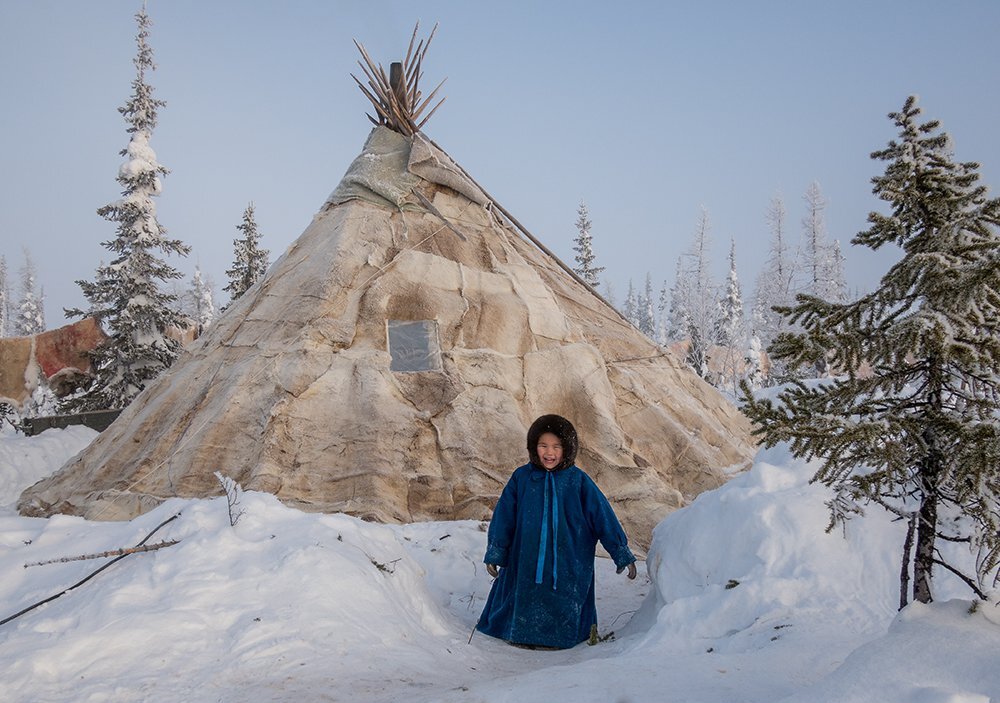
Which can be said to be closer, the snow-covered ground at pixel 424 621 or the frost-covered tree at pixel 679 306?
the snow-covered ground at pixel 424 621

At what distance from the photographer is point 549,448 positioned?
502 cm

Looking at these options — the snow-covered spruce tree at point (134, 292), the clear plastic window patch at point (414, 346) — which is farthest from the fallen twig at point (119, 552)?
the snow-covered spruce tree at point (134, 292)

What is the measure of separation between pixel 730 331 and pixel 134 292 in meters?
30.0

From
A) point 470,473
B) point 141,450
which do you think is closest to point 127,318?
point 141,450

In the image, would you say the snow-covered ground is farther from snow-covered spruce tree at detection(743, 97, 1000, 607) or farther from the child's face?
the child's face

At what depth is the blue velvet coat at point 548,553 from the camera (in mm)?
4898

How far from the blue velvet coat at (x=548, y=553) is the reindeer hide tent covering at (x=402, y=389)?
1942 mm

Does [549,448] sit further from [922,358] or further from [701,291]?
[701,291]

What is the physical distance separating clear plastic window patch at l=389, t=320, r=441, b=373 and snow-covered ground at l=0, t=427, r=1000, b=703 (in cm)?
281

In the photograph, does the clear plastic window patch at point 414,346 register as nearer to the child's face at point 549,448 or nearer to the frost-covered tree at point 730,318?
the child's face at point 549,448

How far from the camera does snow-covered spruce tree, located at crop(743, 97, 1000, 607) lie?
2465mm

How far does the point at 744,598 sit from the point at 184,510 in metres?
3.50

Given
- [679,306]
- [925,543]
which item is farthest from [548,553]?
[679,306]

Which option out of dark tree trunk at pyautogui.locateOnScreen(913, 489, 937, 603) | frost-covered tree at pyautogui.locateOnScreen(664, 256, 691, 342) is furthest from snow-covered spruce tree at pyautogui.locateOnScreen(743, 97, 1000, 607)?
frost-covered tree at pyautogui.locateOnScreen(664, 256, 691, 342)
